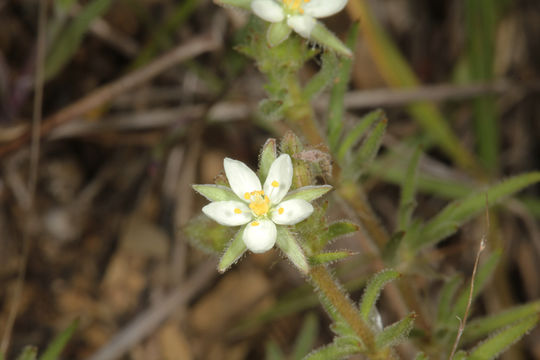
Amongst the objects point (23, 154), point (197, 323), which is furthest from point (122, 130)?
point (197, 323)

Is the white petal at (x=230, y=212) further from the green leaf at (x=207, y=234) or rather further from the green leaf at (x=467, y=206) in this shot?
the green leaf at (x=467, y=206)

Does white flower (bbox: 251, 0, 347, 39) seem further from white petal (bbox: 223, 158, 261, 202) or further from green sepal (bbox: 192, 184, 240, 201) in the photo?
green sepal (bbox: 192, 184, 240, 201)

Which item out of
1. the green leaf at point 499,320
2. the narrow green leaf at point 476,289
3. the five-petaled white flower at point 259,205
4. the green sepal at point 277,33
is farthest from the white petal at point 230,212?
the green leaf at point 499,320

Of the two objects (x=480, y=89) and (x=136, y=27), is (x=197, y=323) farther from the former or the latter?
(x=480, y=89)

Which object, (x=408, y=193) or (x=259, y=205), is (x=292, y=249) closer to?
(x=259, y=205)

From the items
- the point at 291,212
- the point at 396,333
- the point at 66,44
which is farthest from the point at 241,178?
the point at 66,44

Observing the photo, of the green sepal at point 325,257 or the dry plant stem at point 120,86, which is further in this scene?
the dry plant stem at point 120,86

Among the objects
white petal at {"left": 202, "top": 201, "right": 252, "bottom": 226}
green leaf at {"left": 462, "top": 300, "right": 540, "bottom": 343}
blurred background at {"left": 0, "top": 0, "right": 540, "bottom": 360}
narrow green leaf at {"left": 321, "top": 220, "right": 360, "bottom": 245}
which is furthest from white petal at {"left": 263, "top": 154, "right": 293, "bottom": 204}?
blurred background at {"left": 0, "top": 0, "right": 540, "bottom": 360}
